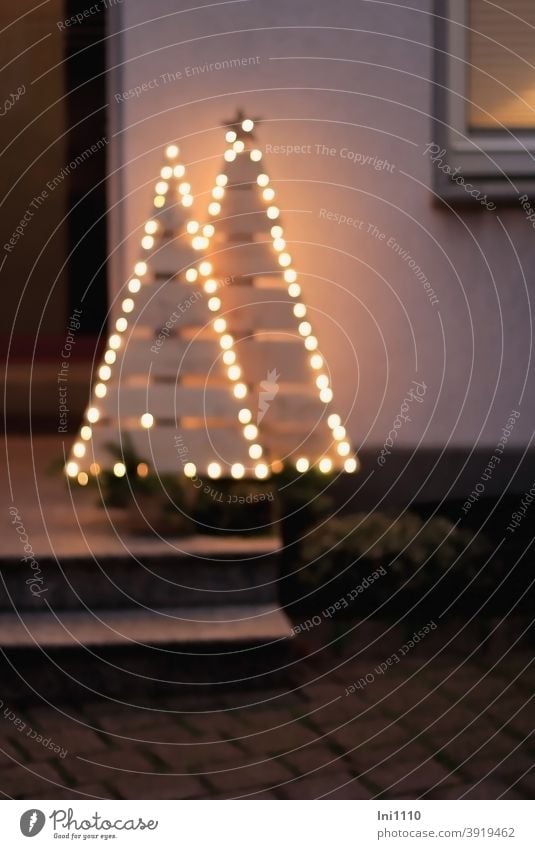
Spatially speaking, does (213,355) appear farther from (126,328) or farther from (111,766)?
(111,766)

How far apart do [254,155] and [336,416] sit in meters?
0.49

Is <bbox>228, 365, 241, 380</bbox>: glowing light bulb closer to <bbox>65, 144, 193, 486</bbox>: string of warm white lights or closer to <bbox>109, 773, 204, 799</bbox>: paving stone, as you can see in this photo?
<bbox>65, 144, 193, 486</bbox>: string of warm white lights

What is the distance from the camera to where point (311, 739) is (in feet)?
7.31

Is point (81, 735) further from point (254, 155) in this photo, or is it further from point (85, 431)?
point (254, 155)

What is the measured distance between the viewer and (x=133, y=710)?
7.52 ft

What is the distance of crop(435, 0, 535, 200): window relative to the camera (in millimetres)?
2412

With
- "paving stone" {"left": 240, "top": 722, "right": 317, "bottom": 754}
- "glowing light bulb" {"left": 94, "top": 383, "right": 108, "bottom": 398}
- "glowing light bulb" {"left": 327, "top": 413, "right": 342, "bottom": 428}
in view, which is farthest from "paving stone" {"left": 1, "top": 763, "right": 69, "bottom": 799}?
"glowing light bulb" {"left": 327, "top": 413, "right": 342, "bottom": 428}

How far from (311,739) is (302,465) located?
0.51 m

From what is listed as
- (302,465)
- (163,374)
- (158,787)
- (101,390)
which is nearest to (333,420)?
(302,465)
